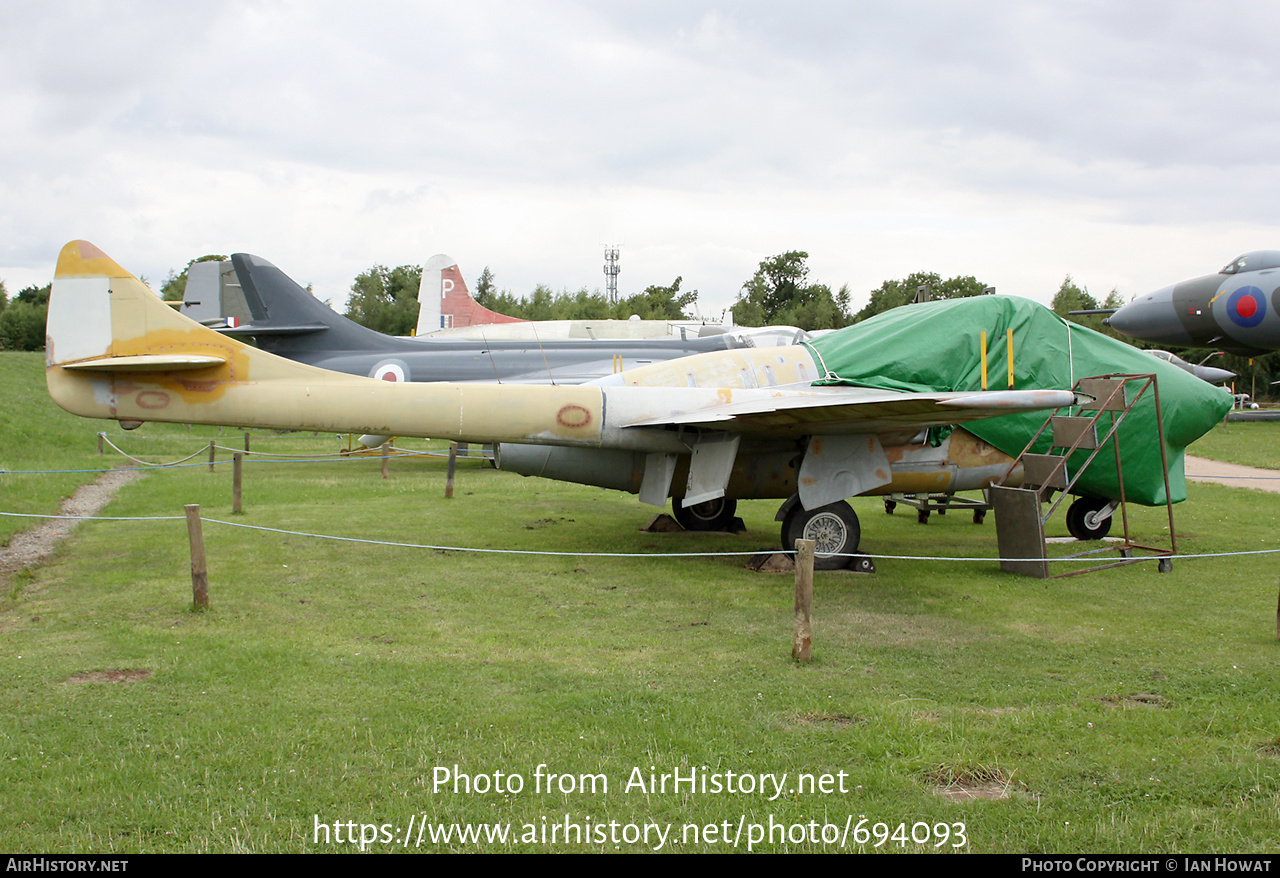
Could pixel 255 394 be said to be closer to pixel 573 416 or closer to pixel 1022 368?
pixel 573 416

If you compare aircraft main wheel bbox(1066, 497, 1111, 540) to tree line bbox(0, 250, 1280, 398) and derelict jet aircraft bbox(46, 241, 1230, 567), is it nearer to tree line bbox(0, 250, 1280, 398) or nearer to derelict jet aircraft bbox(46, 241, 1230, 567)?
derelict jet aircraft bbox(46, 241, 1230, 567)

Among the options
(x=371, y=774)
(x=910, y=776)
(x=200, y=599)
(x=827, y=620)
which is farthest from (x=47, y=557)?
(x=910, y=776)

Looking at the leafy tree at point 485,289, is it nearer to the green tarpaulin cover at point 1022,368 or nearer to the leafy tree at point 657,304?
the leafy tree at point 657,304

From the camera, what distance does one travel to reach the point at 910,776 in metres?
4.34

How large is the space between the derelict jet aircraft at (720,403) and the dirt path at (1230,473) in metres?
7.99

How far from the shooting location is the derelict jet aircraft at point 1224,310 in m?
14.6

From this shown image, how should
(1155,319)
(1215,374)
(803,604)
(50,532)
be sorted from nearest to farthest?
(803,604) → (50,532) → (1215,374) → (1155,319)

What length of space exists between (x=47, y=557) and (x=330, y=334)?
9511mm

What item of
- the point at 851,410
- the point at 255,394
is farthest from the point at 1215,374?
the point at 255,394

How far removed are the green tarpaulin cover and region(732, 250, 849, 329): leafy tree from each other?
42.9 m

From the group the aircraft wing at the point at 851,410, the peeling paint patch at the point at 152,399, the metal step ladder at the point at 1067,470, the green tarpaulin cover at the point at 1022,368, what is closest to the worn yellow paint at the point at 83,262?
the peeling paint patch at the point at 152,399

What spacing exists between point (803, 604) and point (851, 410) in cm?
266

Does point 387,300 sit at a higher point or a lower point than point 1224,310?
higher

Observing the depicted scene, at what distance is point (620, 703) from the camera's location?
5.27 meters
